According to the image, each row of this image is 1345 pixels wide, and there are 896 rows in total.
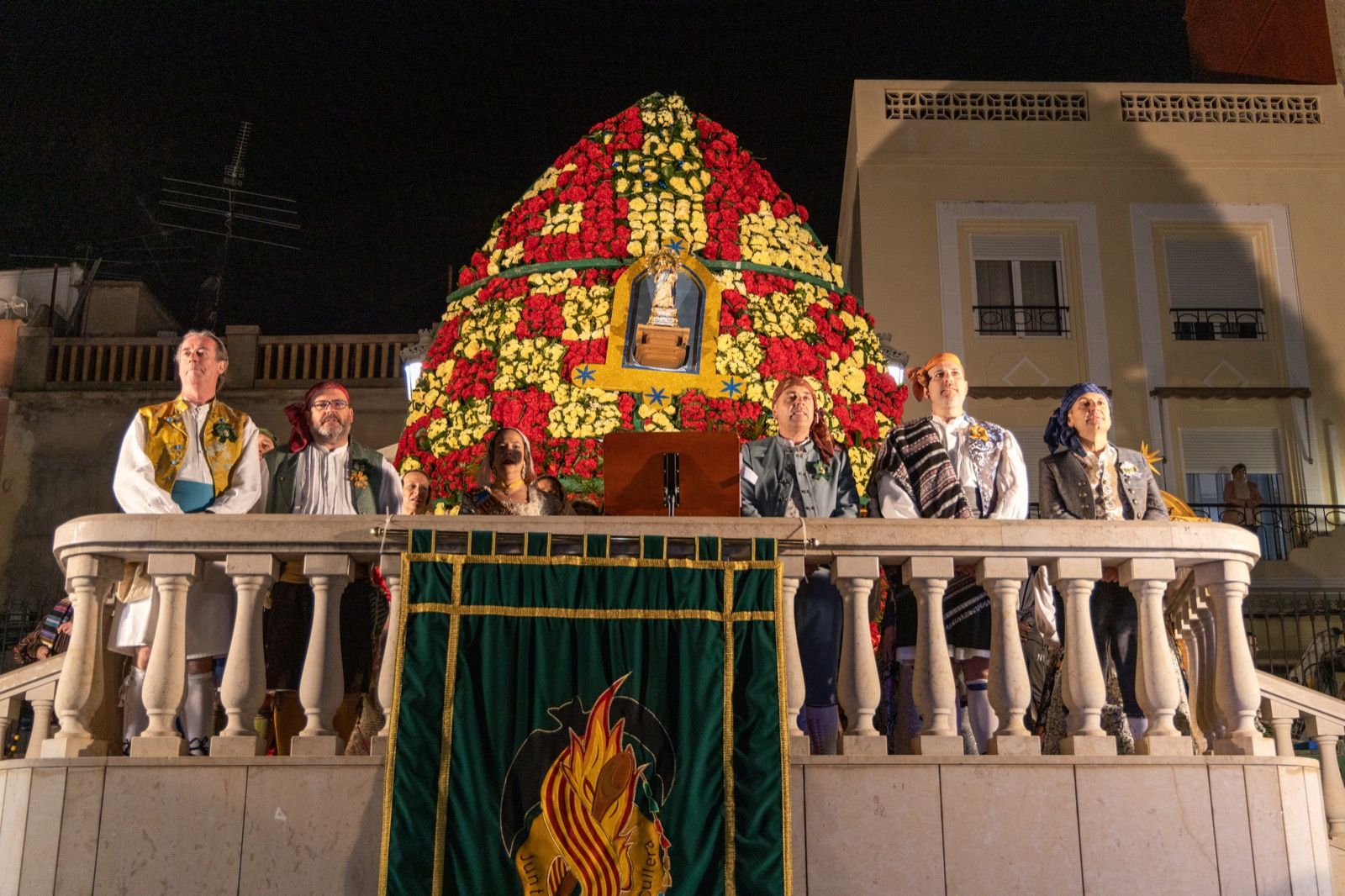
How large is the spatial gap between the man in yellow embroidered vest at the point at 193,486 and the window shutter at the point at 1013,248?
48.0 ft

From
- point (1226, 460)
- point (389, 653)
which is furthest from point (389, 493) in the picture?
point (1226, 460)

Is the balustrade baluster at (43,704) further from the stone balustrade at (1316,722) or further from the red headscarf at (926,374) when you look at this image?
the stone balustrade at (1316,722)

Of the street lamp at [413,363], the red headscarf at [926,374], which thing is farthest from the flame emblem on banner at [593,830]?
the street lamp at [413,363]

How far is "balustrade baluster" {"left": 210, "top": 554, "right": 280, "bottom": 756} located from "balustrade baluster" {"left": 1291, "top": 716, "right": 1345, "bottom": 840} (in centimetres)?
518

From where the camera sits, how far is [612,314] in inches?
316

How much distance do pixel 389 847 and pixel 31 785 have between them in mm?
1293

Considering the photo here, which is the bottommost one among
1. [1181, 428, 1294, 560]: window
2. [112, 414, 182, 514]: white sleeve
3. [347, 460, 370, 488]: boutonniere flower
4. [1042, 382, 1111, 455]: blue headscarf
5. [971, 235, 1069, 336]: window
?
[112, 414, 182, 514]: white sleeve

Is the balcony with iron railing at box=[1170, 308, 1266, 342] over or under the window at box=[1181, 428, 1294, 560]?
over

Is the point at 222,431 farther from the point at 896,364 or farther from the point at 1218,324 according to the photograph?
the point at 1218,324

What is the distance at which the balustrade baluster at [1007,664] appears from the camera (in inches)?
210

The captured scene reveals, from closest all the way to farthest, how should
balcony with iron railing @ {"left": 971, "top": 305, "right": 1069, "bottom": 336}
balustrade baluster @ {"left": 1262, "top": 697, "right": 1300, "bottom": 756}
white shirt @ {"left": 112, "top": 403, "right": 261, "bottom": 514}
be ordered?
1. white shirt @ {"left": 112, "top": 403, "right": 261, "bottom": 514}
2. balustrade baluster @ {"left": 1262, "top": 697, "right": 1300, "bottom": 756}
3. balcony with iron railing @ {"left": 971, "top": 305, "right": 1069, "bottom": 336}

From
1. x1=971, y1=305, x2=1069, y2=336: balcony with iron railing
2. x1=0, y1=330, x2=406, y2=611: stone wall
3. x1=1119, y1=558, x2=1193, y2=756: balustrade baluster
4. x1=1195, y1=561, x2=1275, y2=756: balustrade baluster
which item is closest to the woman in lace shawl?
x1=1119, y1=558, x2=1193, y2=756: balustrade baluster

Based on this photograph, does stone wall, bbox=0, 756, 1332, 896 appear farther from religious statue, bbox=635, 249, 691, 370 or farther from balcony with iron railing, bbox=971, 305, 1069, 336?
balcony with iron railing, bbox=971, 305, 1069, 336

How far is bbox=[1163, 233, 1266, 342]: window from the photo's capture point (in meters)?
19.4
